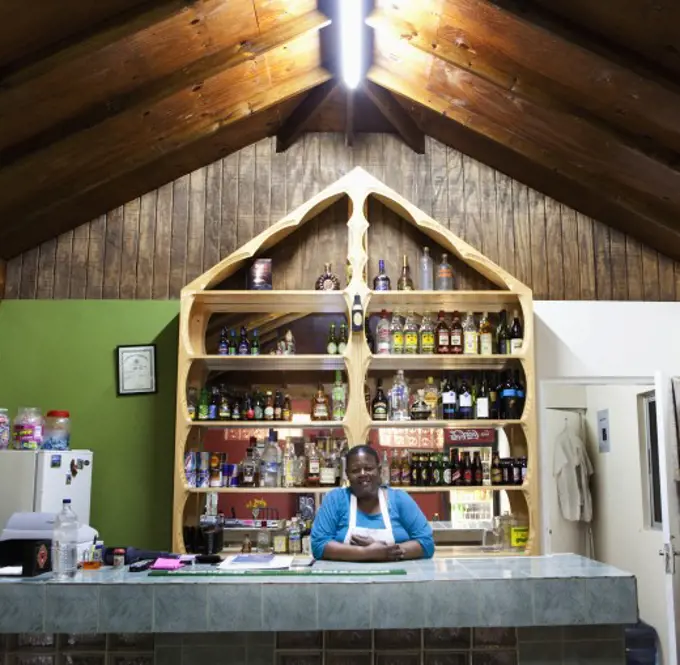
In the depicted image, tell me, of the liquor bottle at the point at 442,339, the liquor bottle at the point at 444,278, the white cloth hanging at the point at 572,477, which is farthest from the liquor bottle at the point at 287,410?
the white cloth hanging at the point at 572,477

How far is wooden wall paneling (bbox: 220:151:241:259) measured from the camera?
5219mm

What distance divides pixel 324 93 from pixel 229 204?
3.11 feet

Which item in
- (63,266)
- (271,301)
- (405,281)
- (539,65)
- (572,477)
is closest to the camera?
(539,65)

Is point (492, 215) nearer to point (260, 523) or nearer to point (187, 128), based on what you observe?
point (187, 128)

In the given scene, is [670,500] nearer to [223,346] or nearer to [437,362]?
[437,362]

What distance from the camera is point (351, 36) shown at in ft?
13.2

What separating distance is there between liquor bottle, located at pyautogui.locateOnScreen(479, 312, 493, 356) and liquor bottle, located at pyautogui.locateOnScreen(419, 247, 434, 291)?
1.37ft

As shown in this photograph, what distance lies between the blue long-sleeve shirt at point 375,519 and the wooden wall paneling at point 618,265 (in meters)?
2.43

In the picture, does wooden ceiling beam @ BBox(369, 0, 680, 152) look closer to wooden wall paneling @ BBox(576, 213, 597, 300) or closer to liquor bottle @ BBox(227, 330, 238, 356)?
wooden wall paneling @ BBox(576, 213, 597, 300)

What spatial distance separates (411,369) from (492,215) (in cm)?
120

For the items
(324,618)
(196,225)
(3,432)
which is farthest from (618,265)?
(3,432)

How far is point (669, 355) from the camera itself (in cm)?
498

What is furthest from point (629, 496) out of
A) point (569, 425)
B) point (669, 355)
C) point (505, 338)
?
point (505, 338)

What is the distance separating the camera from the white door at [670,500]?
4418 millimetres
